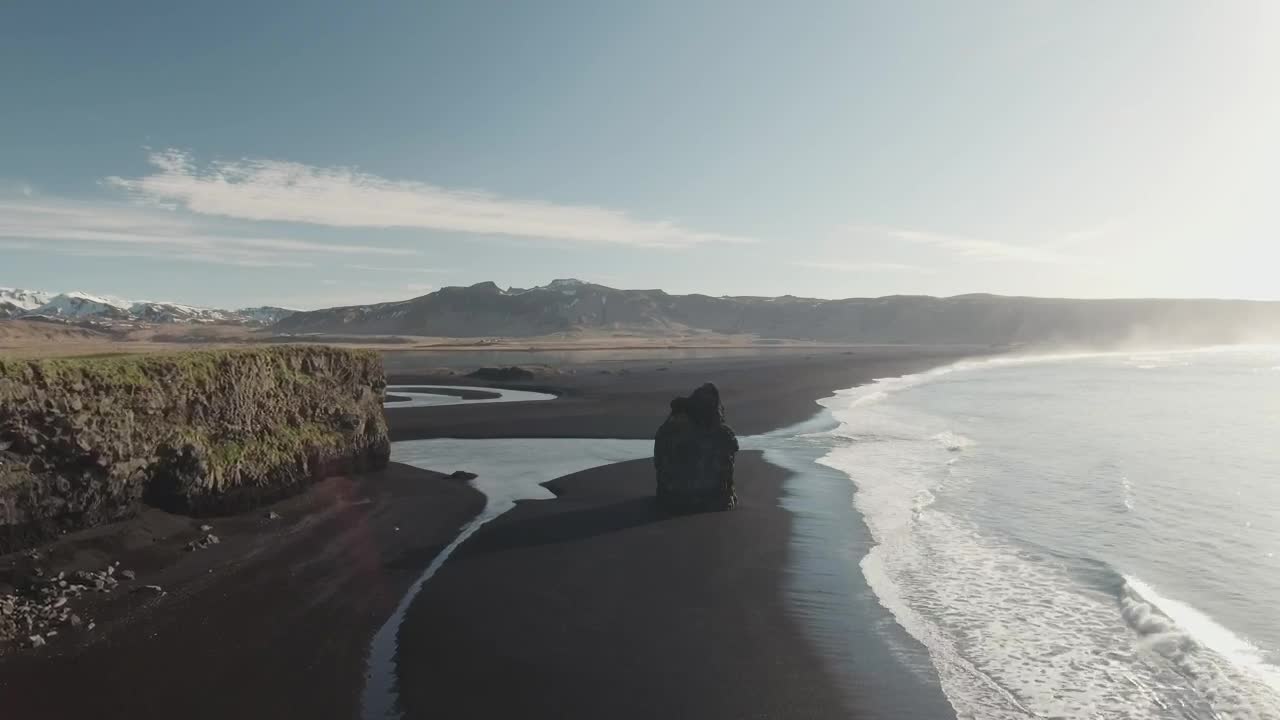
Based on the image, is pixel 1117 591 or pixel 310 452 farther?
pixel 310 452

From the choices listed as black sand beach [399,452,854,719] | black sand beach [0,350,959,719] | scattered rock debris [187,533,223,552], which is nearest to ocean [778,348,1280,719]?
black sand beach [399,452,854,719]

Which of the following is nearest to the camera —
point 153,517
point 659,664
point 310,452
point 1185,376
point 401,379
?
point 659,664

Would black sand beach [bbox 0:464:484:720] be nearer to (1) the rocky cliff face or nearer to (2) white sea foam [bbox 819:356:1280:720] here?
(1) the rocky cliff face

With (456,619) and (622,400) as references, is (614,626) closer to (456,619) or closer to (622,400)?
(456,619)

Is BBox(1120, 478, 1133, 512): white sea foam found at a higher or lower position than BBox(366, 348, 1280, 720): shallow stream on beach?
higher

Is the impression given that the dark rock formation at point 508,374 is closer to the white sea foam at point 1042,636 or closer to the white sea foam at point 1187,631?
the white sea foam at point 1042,636

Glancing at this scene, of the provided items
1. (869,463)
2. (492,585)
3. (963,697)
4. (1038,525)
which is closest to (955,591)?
(963,697)

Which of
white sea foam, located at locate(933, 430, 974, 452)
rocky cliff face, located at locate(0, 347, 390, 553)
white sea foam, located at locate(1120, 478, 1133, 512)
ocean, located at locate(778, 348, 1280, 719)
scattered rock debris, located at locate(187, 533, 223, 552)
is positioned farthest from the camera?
white sea foam, located at locate(933, 430, 974, 452)

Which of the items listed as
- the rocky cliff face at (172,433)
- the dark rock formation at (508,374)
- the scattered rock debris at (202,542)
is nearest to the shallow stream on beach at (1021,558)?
the scattered rock debris at (202,542)

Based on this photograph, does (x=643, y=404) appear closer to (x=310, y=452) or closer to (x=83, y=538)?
(x=310, y=452)
